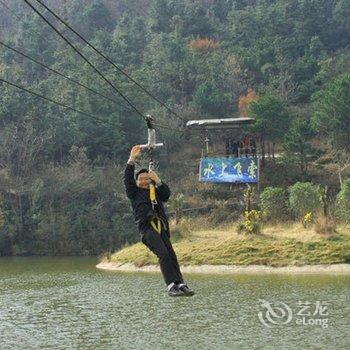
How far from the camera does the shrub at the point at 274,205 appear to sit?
115ft

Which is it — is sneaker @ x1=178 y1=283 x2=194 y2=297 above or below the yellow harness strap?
below

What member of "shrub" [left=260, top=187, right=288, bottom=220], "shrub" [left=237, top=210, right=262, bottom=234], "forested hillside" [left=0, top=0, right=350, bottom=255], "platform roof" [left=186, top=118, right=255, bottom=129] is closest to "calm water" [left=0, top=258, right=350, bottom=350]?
"shrub" [left=237, top=210, right=262, bottom=234]

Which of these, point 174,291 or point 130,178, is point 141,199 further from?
point 174,291

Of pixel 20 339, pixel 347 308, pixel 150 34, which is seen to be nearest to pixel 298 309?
pixel 347 308

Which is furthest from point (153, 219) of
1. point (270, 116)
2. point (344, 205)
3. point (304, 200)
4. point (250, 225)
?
point (270, 116)

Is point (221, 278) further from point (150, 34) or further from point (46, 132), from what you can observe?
point (150, 34)

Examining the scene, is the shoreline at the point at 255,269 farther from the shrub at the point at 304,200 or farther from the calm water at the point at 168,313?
the shrub at the point at 304,200

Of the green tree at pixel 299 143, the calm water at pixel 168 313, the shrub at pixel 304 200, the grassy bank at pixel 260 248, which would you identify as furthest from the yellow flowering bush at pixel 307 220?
the green tree at pixel 299 143

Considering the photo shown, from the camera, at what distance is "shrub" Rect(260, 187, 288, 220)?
34.9 metres

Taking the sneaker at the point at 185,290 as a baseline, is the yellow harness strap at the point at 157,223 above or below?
above

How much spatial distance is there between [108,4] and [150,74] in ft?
97.3

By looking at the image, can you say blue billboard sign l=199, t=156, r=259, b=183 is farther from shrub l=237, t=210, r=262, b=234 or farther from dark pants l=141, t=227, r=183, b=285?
dark pants l=141, t=227, r=183, b=285

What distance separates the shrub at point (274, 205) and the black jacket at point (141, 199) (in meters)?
25.8

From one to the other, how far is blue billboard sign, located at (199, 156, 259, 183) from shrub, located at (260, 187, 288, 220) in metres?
4.72
